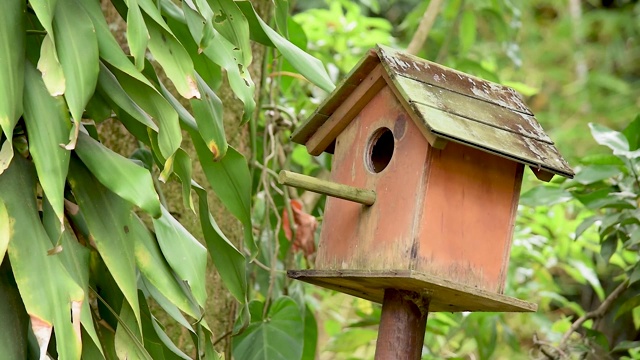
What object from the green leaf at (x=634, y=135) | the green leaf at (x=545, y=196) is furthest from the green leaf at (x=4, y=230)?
the green leaf at (x=634, y=135)

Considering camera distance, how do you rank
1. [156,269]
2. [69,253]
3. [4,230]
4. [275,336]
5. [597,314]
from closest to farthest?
[4,230] < [69,253] < [156,269] < [275,336] < [597,314]

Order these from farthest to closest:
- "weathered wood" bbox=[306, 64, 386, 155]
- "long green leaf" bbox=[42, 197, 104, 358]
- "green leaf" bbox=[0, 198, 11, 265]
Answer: "weathered wood" bbox=[306, 64, 386, 155]
"long green leaf" bbox=[42, 197, 104, 358]
"green leaf" bbox=[0, 198, 11, 265]

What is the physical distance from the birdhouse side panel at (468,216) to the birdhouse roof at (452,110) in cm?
6

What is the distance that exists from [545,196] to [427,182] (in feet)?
2.78

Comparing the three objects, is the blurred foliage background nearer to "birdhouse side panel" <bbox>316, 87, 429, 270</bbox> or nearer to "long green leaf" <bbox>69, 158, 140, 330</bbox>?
"birdhouse side panel" <bbox>316, 87, 429, 270</bbox>

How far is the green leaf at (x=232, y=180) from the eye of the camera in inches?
62.4

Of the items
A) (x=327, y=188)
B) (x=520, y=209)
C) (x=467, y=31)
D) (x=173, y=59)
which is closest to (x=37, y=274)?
(x=173, y=59)

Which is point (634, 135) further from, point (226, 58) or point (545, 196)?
point (226, 58)

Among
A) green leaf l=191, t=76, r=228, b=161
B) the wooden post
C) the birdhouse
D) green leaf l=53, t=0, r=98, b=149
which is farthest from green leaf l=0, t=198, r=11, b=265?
the wooden post

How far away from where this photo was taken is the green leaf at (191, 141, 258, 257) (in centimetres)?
159

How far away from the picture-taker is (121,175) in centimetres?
127

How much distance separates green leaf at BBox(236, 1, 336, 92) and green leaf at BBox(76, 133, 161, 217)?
398 millimetres

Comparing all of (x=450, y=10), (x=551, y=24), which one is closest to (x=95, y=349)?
(x=450, y=10)

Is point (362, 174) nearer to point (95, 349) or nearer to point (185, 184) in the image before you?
point (185, 184)
